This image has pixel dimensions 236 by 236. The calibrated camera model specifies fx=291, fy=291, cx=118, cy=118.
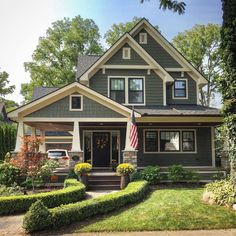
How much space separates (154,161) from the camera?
17469 millimetres

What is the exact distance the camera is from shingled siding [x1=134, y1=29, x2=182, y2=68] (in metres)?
18.6

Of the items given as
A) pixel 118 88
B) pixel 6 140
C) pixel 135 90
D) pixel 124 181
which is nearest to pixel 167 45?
pixel 135 90

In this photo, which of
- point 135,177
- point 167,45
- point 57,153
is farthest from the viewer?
point 57,153


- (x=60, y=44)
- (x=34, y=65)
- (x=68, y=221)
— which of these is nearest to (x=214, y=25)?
(x=60, y=44)

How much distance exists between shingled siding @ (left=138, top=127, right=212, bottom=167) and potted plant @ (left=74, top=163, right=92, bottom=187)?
5.05 metres

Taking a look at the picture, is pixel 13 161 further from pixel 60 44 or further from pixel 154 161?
pixel 60 44

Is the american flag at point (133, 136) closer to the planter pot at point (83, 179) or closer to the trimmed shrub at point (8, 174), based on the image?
the planter pot at point (83, 179)

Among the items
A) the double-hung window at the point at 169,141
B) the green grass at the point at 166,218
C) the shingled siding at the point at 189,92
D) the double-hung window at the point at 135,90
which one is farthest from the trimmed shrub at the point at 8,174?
the shingled siding at the point at 189,92

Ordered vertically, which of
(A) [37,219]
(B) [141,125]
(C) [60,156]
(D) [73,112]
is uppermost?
(D) [73,112]

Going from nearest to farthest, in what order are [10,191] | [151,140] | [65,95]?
[10,191], [65,95], [151,140]

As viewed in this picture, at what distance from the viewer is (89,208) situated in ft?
28.0

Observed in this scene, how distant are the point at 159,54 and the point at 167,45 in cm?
75

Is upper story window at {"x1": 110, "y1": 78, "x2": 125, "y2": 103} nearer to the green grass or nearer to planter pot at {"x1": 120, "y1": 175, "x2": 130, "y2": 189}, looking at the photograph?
planter pot at {"x1": 120, "y1": 175, "x2": 130, "y2": 189}

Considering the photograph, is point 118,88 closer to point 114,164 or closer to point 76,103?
point 76,103
